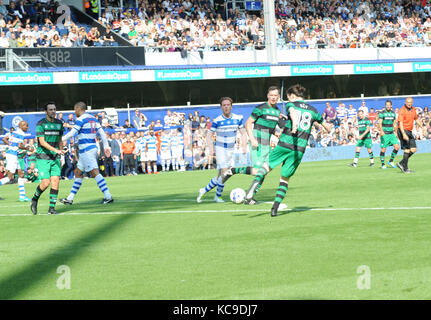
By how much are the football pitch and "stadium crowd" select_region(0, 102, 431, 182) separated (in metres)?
14.4

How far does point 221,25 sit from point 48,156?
2784 centimetres

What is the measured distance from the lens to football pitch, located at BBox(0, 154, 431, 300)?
Result: 19.3 feet

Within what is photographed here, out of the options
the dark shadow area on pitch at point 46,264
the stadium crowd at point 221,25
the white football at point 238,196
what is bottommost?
the dark shadow area on pitch at point 46,264

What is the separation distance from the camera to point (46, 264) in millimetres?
7551

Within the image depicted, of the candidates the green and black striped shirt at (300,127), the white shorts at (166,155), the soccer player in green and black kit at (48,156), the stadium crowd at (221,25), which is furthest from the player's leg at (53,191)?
the stadium crowd at (221,25)

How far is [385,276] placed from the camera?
599 centimetres

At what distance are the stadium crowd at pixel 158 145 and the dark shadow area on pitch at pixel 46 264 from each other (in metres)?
16.5

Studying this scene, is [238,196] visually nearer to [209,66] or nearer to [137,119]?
[137,119]

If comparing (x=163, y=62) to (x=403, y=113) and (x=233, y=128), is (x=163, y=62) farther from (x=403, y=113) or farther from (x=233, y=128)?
(x=233, y=128)

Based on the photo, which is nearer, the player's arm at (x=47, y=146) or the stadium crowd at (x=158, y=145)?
the player's arm at (x=47, y=146)

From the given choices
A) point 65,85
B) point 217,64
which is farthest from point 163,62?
point 65,85

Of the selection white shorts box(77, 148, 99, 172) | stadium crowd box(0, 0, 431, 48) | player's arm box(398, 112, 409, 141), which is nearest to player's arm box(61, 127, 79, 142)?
white shorts box(77, 148, 99, 172)

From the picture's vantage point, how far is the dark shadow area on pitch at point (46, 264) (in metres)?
6.32

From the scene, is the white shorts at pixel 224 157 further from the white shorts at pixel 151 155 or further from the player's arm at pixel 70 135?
the white shorts at pixel 151 155
